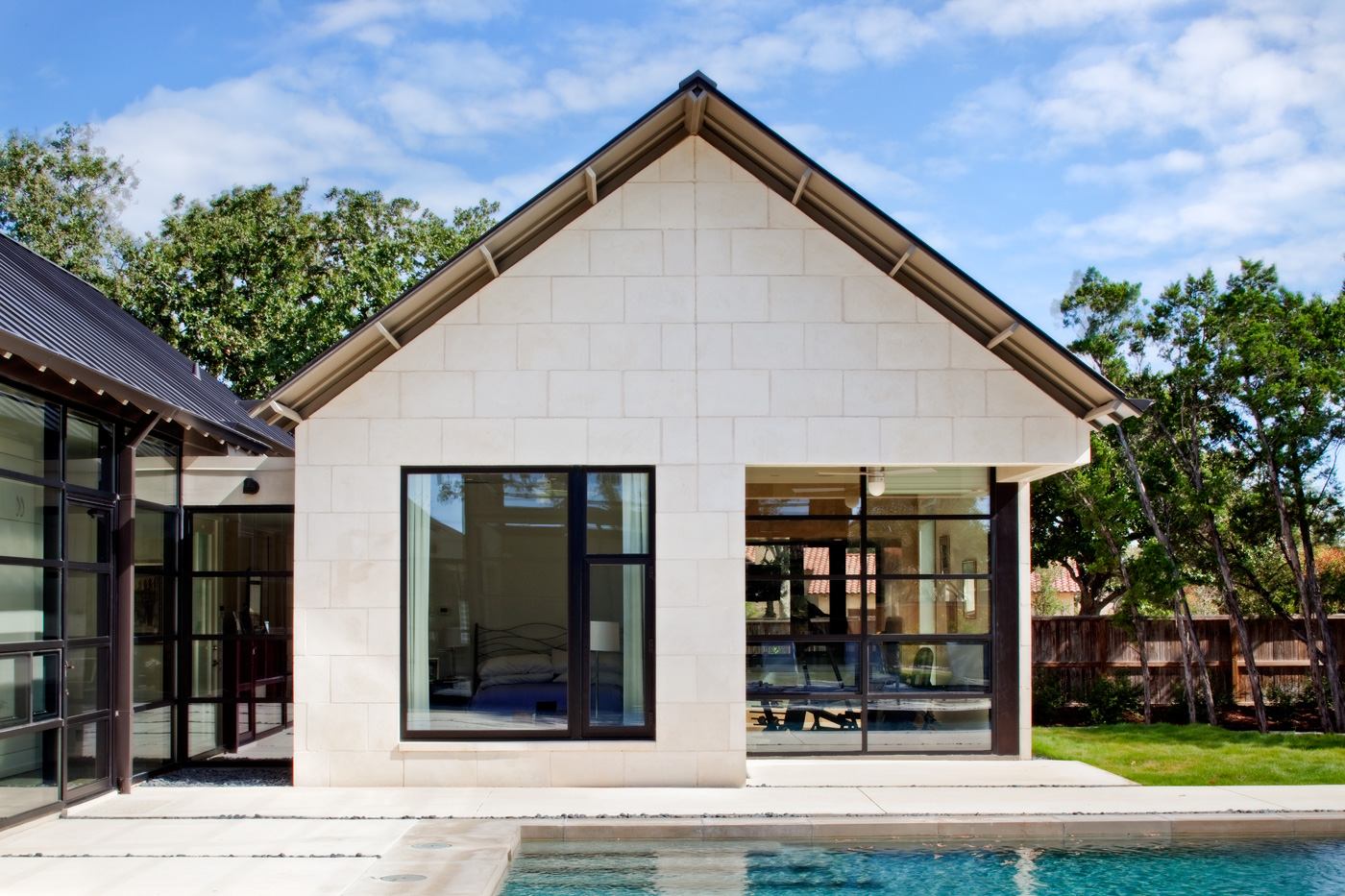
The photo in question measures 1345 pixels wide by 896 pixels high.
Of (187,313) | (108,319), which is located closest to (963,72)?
(108,319)

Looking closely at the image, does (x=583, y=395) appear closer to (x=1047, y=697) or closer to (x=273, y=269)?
(x=1047, y=697)

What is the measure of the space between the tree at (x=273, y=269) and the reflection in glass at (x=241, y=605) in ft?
43.4

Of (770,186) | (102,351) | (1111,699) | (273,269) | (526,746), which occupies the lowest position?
(1111,699)

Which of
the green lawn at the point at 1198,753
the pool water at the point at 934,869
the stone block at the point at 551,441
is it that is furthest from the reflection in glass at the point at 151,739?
the green lawn at the point at 1198,753

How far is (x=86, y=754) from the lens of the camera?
28.2 ft

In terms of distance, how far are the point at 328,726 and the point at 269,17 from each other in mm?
13197

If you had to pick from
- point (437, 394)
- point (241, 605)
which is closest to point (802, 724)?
point (437, 394)

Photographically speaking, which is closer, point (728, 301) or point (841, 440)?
point (841, 440)

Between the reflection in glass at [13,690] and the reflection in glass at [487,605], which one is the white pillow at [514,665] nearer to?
the reflection in glass at [487,605]

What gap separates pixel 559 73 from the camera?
55.2ft

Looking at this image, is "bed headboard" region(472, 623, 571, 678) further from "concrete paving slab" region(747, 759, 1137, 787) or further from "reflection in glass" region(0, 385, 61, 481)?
"reflection in glass" region(0, 385, 61, 481)

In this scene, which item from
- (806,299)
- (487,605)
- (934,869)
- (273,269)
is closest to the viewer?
(934,869)

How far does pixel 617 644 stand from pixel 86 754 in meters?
4.31

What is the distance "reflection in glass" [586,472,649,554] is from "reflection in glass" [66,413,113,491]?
3983mm
